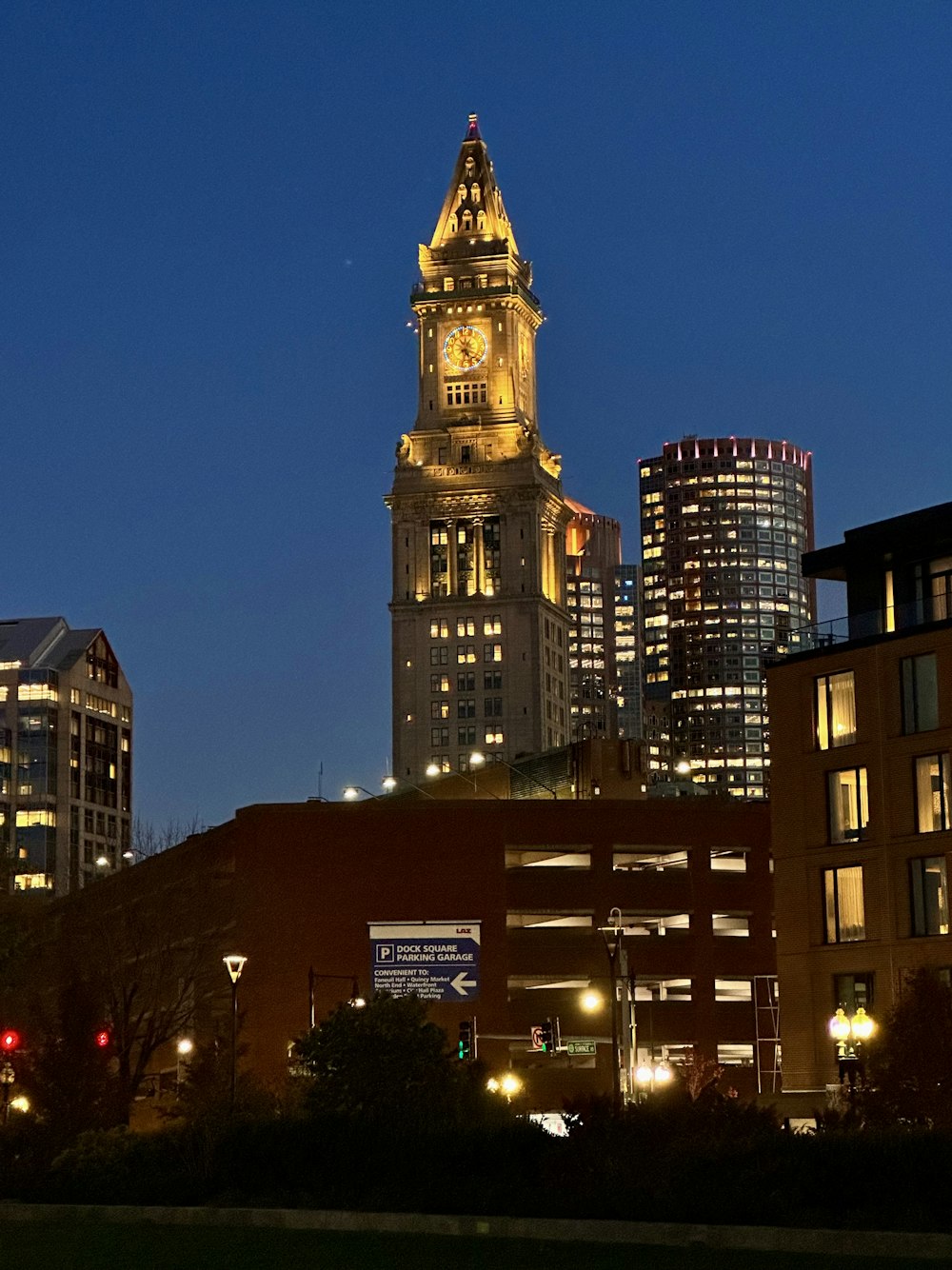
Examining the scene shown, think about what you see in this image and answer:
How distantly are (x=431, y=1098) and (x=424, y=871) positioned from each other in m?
70.5

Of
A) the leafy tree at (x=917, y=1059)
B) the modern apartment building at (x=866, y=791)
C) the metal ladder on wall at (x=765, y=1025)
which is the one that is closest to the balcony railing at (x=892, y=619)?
the modern apartment building at (x=866, y=791)

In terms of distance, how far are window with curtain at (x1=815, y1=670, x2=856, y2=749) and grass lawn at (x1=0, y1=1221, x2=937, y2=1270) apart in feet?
151

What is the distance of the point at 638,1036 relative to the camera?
11775 centimetres

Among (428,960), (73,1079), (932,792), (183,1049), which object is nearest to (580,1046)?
(428,960)

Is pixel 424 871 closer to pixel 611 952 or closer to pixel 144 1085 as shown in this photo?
pixel 144 1085

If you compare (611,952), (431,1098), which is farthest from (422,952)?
(431,1098)

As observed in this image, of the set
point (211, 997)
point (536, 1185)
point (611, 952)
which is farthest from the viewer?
point (211, 997)

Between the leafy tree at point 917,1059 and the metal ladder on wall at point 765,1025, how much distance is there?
49.5m

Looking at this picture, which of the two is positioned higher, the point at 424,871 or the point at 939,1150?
the point at 424,871

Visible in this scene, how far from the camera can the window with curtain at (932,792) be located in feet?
257

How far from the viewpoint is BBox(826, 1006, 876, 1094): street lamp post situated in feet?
227

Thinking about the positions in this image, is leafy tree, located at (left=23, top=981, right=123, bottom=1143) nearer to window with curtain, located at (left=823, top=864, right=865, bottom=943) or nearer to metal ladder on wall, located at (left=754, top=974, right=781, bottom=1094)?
window with curtain, located at (left=823, top=864, right=865, bottom=943)

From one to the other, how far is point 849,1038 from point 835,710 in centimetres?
1359

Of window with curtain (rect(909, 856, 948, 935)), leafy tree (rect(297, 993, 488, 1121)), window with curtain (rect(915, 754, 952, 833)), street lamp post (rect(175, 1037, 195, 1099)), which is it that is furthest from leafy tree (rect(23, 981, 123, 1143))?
street lamp post (rect(175, 1037, 195, 1099))
